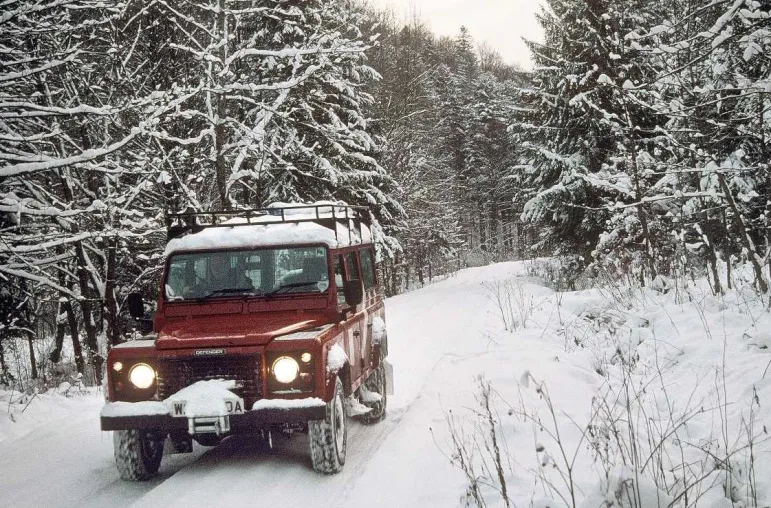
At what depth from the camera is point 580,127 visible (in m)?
17.1

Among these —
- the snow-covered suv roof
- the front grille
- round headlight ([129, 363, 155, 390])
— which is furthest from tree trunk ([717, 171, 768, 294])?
round headlight ([129, 363, 155, 390])

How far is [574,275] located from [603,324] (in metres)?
10.4

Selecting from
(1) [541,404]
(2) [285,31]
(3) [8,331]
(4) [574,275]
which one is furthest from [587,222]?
(3) [8,331]

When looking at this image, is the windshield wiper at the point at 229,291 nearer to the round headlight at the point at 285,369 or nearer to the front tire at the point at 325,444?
the round headlight at the point at 285,369

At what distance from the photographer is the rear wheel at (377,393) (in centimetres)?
679

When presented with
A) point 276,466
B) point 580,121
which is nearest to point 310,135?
point 580,121

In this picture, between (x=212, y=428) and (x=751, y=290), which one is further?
(x=751, y=290)

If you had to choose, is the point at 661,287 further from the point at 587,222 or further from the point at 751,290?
the point at 587,222

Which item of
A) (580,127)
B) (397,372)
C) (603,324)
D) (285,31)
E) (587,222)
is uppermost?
(285,31)

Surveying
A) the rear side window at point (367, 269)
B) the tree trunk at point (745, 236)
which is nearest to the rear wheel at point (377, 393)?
the rear side window at point (367, 269)

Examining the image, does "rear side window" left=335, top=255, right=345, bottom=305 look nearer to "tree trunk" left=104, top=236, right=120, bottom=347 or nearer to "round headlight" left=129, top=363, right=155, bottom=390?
"round headlight" left=129, top=363, right=155, bottom=390

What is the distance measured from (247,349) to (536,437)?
8.07 ft

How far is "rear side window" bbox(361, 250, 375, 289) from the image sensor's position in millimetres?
7247

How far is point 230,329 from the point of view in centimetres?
512
